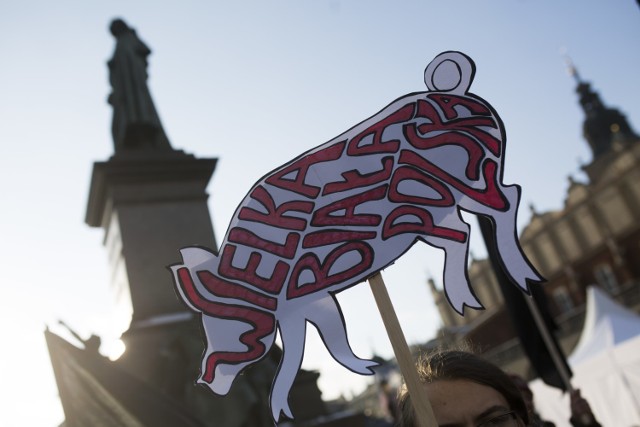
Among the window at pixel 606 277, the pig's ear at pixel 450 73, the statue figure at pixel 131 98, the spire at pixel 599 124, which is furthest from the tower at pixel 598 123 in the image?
the pig's ear at pixel 450 73

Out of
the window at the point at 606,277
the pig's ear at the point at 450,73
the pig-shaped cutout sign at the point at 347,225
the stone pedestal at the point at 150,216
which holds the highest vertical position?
the window at the point at 606,277

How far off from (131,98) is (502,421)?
7495 mm

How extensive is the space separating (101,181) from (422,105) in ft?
16.9

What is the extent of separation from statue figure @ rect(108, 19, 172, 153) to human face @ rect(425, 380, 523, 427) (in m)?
6.15

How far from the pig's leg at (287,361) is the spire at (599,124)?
2321 inches

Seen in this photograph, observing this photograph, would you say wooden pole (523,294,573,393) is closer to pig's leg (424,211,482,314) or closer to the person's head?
A: pig's leg (424,211,482,314)

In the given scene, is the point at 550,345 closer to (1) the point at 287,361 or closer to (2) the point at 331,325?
(2) the point at 331,325

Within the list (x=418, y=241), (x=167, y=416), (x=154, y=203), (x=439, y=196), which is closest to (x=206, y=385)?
(x=418, y=241)

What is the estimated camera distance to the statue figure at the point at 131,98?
802cm

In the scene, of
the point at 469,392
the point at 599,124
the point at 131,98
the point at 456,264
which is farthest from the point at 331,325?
Result: the point at 599,124

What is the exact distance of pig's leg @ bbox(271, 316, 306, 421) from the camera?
91.6 inches

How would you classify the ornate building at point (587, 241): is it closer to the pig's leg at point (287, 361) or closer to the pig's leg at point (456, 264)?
the pig's leg at point (456, 264)

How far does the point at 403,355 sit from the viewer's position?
2217mm

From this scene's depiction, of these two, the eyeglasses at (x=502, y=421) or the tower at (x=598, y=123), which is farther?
the tower at (x=598, y=123)
